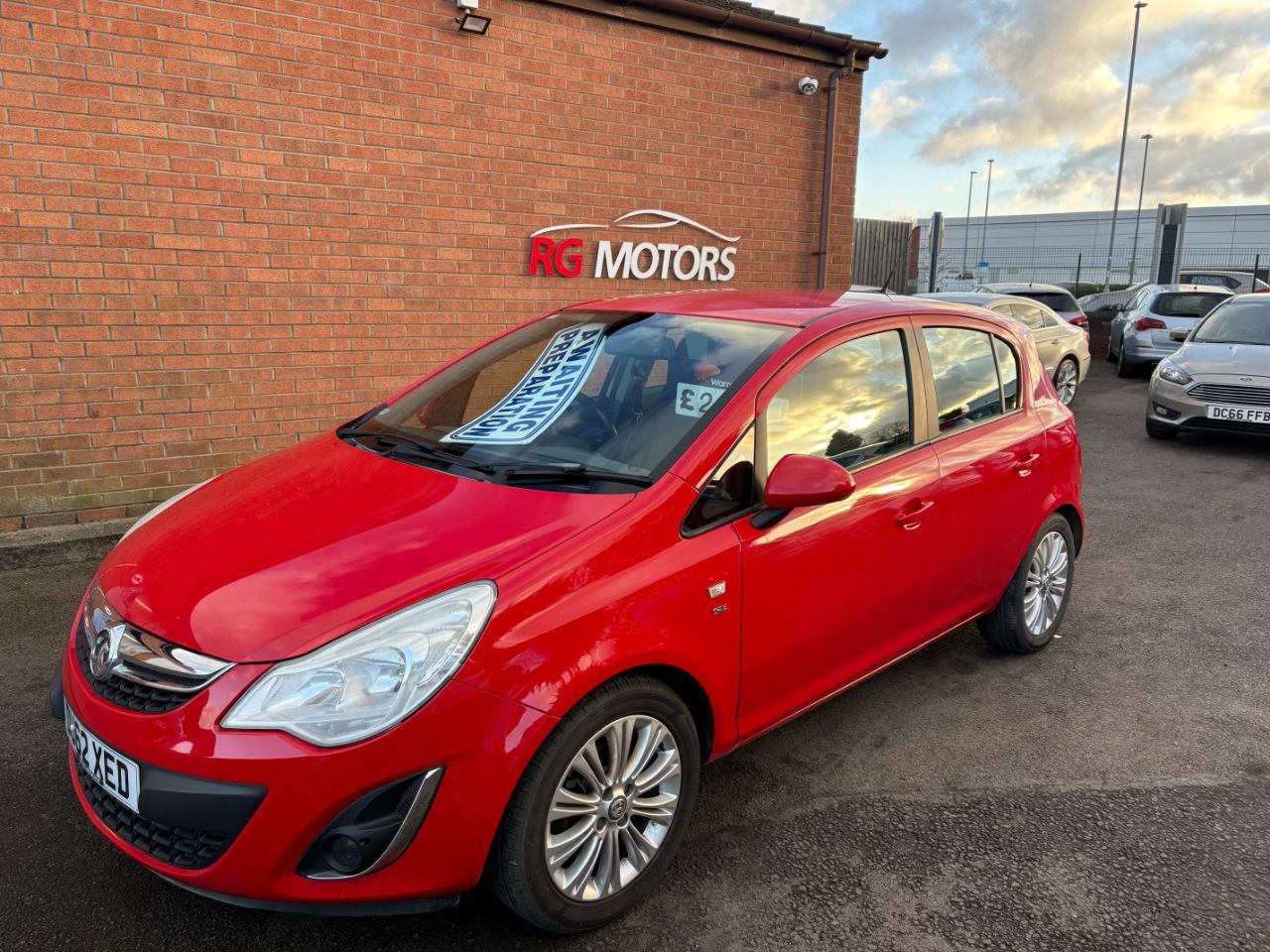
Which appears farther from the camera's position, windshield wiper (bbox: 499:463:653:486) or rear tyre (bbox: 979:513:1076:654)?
rear tyre (bbox: 979:513:1076:654)

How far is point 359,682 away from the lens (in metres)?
2.03

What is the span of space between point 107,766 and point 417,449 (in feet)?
4.22

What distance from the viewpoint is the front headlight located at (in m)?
2.00

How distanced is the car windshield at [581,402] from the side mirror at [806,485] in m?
0.28

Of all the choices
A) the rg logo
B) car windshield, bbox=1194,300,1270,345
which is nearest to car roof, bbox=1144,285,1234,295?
car windshield, bbox=1194,300,1270,345

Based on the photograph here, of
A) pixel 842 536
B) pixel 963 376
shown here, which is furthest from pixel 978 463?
pixel 842 536

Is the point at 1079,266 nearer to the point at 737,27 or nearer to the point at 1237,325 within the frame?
the point at 1237,325

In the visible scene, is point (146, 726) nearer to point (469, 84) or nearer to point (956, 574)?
point (956, 574)

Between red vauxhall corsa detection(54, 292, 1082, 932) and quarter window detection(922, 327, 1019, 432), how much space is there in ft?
0.07

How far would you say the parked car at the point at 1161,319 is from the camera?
45.6ft

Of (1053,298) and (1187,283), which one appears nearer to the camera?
(1053,298)

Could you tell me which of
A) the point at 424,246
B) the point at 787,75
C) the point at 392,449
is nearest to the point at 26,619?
the point at 392,449

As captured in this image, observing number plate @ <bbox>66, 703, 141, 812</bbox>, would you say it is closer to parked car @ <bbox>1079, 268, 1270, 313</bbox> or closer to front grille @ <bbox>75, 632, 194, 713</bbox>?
front grille @ <bbox>75, 632, 194, 713</bbox>

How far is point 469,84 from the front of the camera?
255 inches
